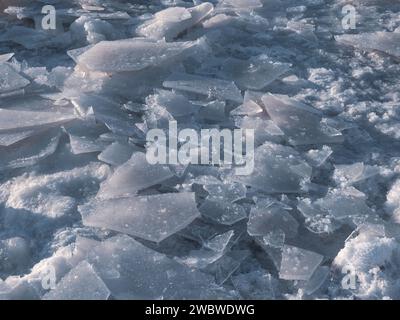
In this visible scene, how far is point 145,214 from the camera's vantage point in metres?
1.41

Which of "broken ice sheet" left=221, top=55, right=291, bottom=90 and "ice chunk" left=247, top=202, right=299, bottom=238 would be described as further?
"broken ice sheet" left=221, top=55, right=291, bottom=90

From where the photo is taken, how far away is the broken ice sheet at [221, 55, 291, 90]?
203 centimetres

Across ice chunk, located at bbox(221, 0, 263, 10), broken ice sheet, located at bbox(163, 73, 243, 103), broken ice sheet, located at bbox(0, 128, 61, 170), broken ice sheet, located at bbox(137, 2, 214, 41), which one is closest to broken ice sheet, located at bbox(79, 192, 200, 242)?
broken ice sheet, located at bbox(0, 128, 61, 170)

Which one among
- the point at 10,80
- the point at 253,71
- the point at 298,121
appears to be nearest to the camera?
the point at 298,121

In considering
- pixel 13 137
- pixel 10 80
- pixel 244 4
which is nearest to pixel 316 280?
pixel 13 137

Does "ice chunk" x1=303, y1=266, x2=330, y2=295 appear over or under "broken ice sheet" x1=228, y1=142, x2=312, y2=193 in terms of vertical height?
under

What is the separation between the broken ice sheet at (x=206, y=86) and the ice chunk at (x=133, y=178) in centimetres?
44

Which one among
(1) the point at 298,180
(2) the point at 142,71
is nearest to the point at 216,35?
(2) the point at 142,71

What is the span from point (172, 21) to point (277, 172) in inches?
40.2

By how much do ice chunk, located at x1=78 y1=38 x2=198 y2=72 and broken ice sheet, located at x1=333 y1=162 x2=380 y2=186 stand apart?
76cm

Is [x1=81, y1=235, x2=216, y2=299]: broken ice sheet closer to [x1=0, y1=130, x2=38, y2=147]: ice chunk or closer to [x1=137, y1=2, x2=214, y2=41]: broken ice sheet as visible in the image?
[x1=0, y1=130, x2=38, y2=147]: ice chunk

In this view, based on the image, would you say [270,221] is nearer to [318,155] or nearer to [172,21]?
[318,155]

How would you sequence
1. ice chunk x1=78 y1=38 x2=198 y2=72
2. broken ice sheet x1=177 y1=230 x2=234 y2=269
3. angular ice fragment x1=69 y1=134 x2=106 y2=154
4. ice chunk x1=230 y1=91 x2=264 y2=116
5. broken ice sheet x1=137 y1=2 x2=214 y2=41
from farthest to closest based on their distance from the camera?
1. broken ice sheet x1=137 y1=2 x2=214 y2=41
2. ice chunk x1=78 y1=38 x2=198 y2=72
3. ice chunk x1=230 y1=91 x2=264 y2=116
4. angular ice fragment x1=69 y1=134 x2=106 y2=154
5. broken ice sheet x1=177 y1=230 x2=234 y2=269

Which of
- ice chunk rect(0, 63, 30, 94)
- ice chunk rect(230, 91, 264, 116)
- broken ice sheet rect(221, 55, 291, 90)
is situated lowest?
broken ice sheet rect(221, 55, 291, 90)
